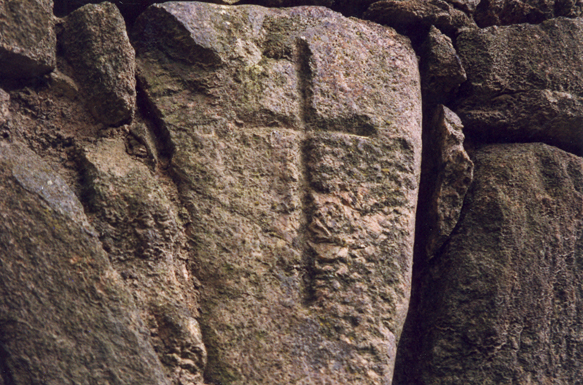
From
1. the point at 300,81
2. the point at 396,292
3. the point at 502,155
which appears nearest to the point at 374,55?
the point at 300,81

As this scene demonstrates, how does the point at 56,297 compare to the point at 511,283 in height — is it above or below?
below

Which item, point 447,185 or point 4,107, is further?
point 447,185

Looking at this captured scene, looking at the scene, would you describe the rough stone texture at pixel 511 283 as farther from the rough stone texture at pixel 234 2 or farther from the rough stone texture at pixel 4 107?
the rough stone texture at pixel 4 107

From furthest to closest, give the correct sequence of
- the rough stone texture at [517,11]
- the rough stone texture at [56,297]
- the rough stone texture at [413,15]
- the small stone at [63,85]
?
the rough stone texture at [517,11] < the rough stone texture at [413,15] < the small stone at [63,85] < the rough stone texture at [56,297]

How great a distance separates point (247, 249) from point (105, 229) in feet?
1.46

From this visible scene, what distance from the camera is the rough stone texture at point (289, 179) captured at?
5.89ft

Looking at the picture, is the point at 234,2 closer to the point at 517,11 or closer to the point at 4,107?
the point at 4,107

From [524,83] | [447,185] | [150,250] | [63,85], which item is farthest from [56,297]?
[524,83]

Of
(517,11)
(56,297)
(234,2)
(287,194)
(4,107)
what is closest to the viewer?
(56,297)

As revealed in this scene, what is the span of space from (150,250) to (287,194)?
19.4 inches

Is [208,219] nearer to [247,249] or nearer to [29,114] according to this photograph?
[247,249]

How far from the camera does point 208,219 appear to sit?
1.84 metres

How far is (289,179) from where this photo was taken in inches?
77.1

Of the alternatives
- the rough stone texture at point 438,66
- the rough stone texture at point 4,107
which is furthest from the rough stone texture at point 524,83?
the rough stone texture at point 4,107
